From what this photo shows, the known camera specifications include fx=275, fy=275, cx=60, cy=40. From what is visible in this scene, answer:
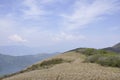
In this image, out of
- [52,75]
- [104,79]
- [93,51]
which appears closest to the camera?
[104,79]

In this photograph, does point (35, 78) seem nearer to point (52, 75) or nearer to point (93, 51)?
point (52, 75)

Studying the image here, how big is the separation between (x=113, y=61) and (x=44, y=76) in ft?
28.6

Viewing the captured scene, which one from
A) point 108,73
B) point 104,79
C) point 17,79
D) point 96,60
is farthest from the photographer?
point 96,60

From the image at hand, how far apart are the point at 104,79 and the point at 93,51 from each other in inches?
1026

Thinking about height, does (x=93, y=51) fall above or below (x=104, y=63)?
above

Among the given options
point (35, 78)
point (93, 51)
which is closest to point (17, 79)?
point (35, 78)

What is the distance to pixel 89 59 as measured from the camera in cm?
3606

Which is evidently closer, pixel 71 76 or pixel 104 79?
pixel 104 79

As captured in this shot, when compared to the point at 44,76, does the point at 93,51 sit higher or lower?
higher

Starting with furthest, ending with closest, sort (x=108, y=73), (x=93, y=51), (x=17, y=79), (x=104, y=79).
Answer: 1. (x=93, y=51)
2. (x=17, y=79)
3. (x=108, y=73)
4. (x=104, y=79)

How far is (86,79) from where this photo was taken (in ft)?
83.8

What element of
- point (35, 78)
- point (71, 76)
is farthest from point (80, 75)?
point (35, 78)

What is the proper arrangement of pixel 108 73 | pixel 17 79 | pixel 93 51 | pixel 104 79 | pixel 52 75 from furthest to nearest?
pixel 93 51 < pixel 17 79 < pixel 52 75 < pixel 108 73 < pixel 104 79

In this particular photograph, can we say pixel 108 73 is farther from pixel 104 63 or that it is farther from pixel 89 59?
pixel 89 59
